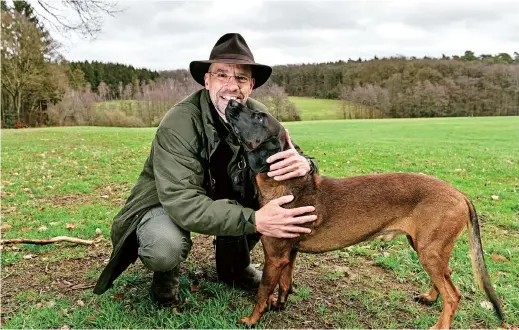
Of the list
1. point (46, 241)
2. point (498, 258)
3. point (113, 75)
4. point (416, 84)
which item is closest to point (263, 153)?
point (498, 258)

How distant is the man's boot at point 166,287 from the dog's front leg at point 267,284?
27.5 inches

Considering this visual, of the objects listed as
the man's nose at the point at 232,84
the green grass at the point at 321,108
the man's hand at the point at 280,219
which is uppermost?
the man's nose at the point at 232,84

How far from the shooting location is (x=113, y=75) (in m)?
72.6

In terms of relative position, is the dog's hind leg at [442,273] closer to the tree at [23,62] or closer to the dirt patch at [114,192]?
the dirt patch at [114,192]

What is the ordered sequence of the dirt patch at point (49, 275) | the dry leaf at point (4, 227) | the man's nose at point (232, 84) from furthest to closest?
1. the dry leaf at point (4, 227)
2. the dirt patch at point (49, 275)
3. the man's nose at point (232, 84)

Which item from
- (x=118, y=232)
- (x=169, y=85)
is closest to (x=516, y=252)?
(x=118, y=232)

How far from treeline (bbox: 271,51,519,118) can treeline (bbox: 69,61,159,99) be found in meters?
25.9

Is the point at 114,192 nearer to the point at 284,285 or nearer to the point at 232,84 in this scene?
the point at 232,84

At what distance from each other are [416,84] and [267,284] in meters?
79.6

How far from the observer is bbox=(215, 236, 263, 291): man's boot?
13.6 feet

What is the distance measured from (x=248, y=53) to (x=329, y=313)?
256 cm

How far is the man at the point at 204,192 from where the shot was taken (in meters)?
3.29

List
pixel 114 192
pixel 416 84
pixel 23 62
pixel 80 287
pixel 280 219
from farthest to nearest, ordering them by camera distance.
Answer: pixel 416 84, pixel 23 62, pixel 114 192, pixel 80 287, pixel 280 219

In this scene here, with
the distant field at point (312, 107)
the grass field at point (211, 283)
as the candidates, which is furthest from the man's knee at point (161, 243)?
the distant field at point (312, 107)
